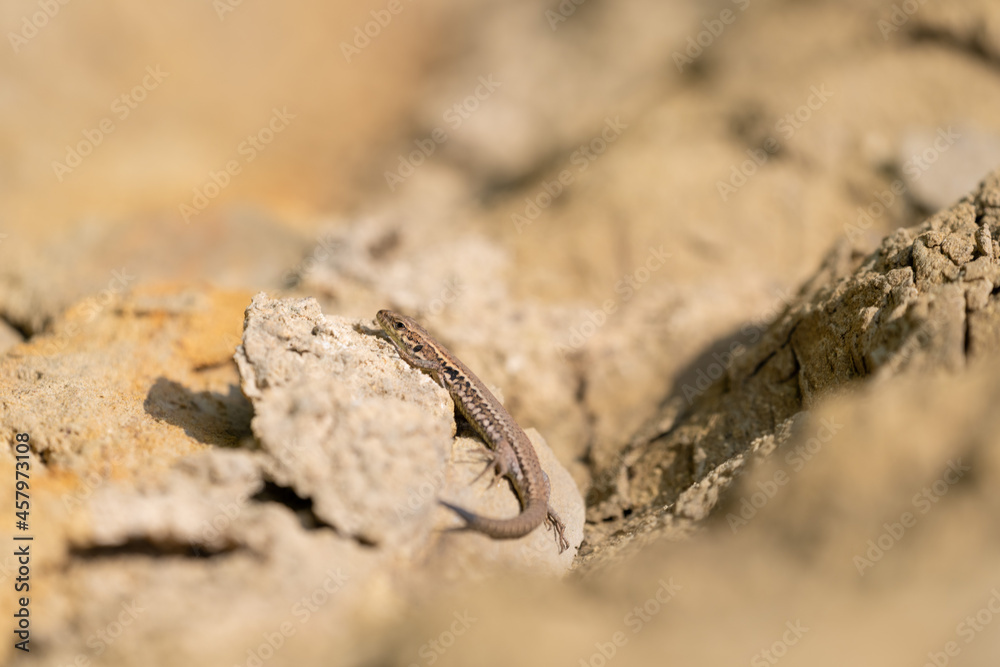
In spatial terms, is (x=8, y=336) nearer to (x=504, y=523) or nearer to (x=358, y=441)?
(x=358, y=441)

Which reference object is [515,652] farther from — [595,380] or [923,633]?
[595,380]

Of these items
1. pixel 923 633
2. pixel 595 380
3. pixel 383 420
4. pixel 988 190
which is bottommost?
pixel 595 380

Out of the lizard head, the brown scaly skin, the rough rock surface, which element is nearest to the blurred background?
the rough rock surface

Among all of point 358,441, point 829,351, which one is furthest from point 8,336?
point 829,351

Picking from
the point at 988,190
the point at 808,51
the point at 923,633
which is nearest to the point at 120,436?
the point at 923,633

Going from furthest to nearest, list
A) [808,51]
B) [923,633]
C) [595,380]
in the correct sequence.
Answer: [808,51] → [595,380] → [923,633]

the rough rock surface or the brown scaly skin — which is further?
the brown scaly skin

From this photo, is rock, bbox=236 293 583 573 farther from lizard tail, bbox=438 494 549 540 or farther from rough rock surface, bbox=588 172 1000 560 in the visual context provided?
rough rock surface, bbox=588 172 1000 560
